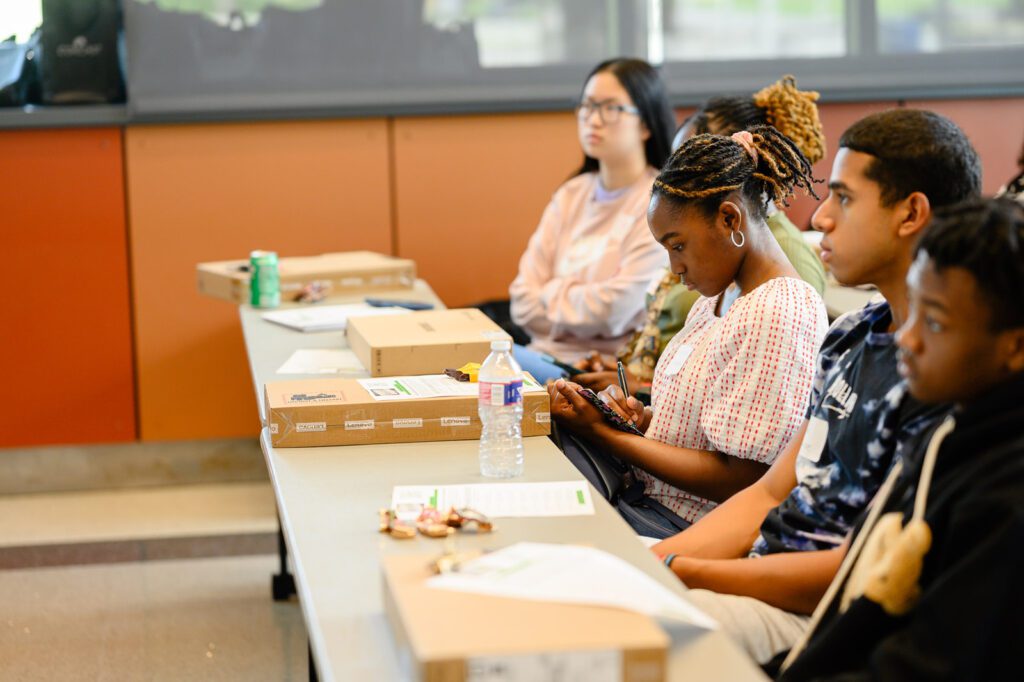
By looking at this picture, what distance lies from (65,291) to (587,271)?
186 centimetres

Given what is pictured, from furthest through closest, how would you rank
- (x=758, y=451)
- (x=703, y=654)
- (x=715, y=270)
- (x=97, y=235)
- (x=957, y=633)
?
(x=97, y=235) → (x=715, y=270) → (x=758, y=451) → (x=703, y=654) → (x=957, y=633)

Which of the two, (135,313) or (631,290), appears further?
(135,313)

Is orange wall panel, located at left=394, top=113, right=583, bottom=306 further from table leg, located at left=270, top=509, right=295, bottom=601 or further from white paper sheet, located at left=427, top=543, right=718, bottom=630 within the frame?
white paper sheet, located at left=427, top=543, right=718, bottom=630

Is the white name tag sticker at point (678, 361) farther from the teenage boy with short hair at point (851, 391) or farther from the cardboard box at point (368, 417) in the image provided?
the teenage boy with short hair at point (851, 391)

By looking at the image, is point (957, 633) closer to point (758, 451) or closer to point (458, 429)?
point (758, 451)

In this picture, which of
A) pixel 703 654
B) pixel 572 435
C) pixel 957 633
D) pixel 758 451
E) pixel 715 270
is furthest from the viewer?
pixel 572 435

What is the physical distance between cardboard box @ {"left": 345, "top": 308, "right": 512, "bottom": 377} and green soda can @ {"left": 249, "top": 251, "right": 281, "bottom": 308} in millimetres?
789

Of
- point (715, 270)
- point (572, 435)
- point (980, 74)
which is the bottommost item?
point (572, 435)

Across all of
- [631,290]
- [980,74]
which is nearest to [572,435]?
[631,290]

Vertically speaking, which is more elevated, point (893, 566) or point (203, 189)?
point (203, 189)

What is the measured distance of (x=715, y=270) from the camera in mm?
2291

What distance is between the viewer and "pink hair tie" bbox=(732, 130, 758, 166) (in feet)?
7.70

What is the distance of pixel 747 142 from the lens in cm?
237

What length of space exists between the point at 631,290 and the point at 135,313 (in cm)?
184
